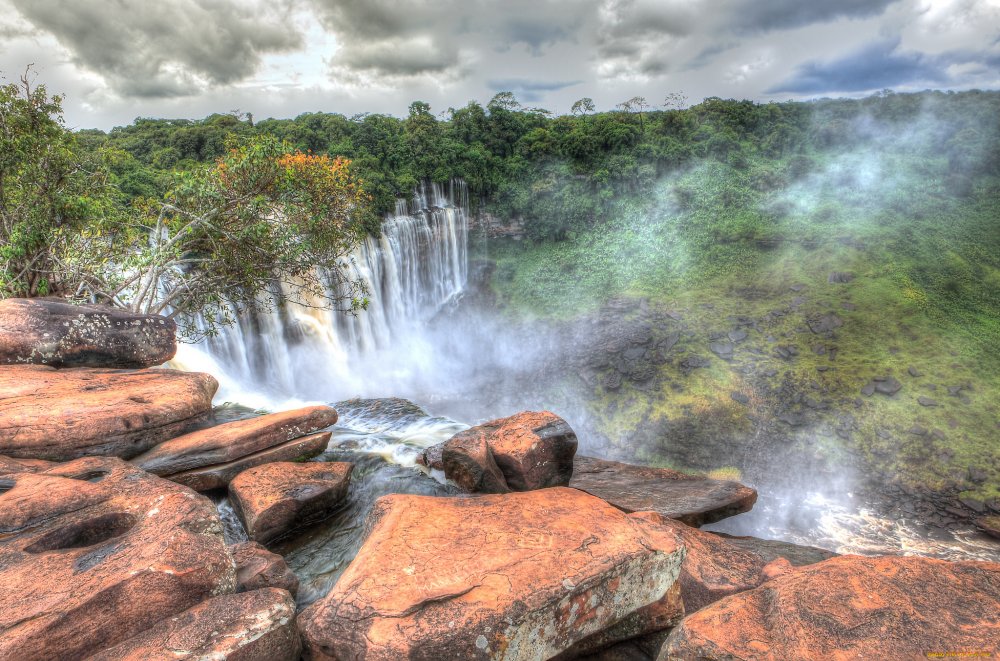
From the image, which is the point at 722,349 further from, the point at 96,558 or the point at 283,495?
the point at 96,558

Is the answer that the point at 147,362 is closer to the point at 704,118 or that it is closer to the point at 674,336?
the point at 674,336

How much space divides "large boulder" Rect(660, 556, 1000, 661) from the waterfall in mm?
12235

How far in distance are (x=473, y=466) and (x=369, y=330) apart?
1392cm

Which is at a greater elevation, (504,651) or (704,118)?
(704,118)

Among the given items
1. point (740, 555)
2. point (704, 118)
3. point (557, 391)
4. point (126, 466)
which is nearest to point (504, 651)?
point (740, 555)

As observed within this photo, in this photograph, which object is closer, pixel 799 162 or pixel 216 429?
pixel 216 429

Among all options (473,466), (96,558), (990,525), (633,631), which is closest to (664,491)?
(473,466)

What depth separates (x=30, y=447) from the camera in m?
5.85

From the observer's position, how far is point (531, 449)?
696cm

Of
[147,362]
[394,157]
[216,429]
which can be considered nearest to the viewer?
[216,429]

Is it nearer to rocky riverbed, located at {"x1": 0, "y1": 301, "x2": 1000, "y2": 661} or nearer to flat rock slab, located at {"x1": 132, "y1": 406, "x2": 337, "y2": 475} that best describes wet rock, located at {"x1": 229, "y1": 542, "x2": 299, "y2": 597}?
rocky riverbed, located at {"x1": 0, "y1": 301, "x2": 1000, "y2": 661}

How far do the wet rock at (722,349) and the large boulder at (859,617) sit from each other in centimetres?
1462

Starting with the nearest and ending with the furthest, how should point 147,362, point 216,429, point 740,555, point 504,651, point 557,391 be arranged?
point 504,651
point 740,555
point 216,429
point 147,362
point 557,391

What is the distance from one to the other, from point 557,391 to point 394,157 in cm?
1337
